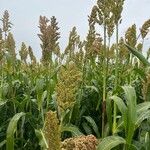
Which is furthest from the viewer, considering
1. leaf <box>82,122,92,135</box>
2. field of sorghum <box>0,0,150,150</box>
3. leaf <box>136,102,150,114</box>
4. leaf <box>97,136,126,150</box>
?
leaf <box>82,122,92,135</box>

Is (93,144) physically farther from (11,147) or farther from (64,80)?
(11,147)

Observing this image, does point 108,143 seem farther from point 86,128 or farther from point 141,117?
point 86,128

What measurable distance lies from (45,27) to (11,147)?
1.11m

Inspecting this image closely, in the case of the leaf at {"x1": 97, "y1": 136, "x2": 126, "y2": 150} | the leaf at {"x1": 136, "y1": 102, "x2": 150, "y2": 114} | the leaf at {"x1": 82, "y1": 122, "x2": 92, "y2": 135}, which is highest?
the leaf at {"x1": 136, "y1": 102, "x2": 150, "y2": 114}

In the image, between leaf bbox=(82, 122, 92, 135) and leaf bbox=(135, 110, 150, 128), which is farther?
leaf bbox=(82, 122, 92, 135)

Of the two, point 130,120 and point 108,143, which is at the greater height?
point 130,120

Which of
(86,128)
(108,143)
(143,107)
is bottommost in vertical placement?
(108,143)

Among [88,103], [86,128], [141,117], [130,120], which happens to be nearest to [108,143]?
[130,120]

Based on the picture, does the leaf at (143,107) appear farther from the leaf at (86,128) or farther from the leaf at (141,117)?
the leaf at (86,128)

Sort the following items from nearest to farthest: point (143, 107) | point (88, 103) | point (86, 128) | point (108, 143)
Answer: point (108, 143), point (143, 107), point (86, 128), point (88, 103)

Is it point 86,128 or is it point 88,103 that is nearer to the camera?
point 86,128

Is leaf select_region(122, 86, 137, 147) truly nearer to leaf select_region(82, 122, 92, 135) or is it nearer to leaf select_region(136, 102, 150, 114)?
leaf select_region(136, 102, 150, 114)

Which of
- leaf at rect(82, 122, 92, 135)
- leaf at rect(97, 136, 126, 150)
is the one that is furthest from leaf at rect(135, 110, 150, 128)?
leaf at rect(82, 122, 92, 135)

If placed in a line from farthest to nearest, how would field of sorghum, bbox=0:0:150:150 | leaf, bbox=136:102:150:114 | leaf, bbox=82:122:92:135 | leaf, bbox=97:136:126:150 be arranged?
leaf, bbox=82:122:92:135
leaf, bbox=136:102:150:114
leaf, bbox=97:136:126:150
field of sorghum, bbox=0:0:150:150
